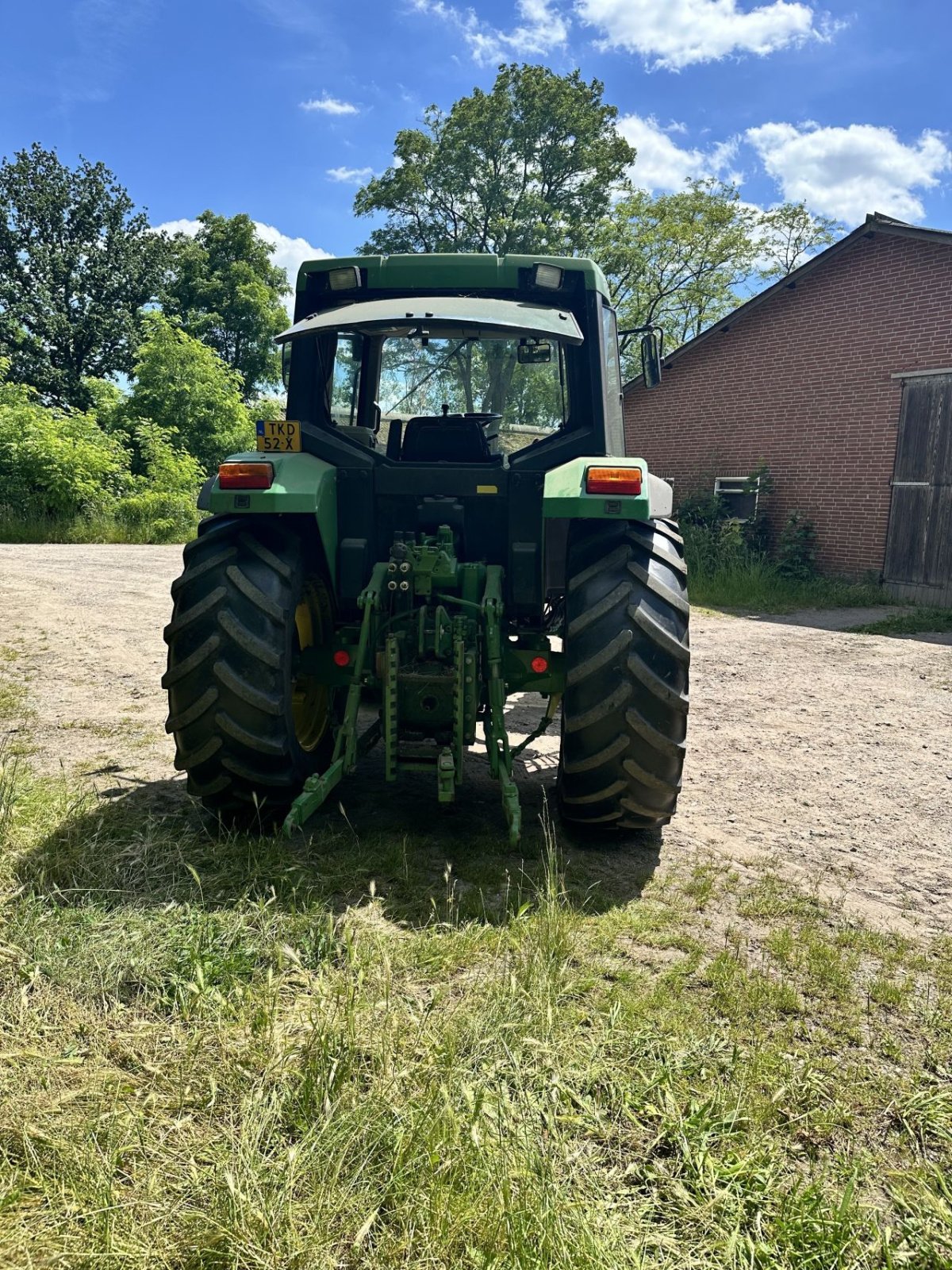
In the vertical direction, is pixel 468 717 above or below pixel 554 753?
above

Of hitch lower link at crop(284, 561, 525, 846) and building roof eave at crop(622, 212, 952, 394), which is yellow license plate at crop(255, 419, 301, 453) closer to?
hitch lower link at crop(284, 561, 525, 846)

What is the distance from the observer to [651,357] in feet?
17.0

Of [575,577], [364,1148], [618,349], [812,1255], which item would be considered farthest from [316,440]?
[812,1255]

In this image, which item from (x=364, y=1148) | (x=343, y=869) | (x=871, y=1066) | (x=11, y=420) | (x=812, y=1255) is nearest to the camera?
(x=812, y=1255)

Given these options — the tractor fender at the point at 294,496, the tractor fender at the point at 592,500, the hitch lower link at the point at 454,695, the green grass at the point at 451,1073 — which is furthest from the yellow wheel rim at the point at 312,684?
the tractor fender at the point at 592,500

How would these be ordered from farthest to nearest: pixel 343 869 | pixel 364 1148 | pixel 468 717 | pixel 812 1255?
pixel 468 717, pixel 343 869, pixel 364 1148, pixel 812 1255

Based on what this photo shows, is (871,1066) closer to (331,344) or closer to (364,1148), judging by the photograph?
(364,1148)

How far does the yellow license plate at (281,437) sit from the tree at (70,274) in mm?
33827

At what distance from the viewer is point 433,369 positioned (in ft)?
14.7

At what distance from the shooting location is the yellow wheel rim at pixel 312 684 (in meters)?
4.01

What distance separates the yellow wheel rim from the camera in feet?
13.2

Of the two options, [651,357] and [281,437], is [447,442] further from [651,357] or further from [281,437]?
[651,357]

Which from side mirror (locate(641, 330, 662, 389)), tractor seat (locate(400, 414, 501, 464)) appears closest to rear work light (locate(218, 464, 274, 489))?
tractor seat (locate(400, 414, 501, 464))

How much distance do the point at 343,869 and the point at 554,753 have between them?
1987 millimetres
